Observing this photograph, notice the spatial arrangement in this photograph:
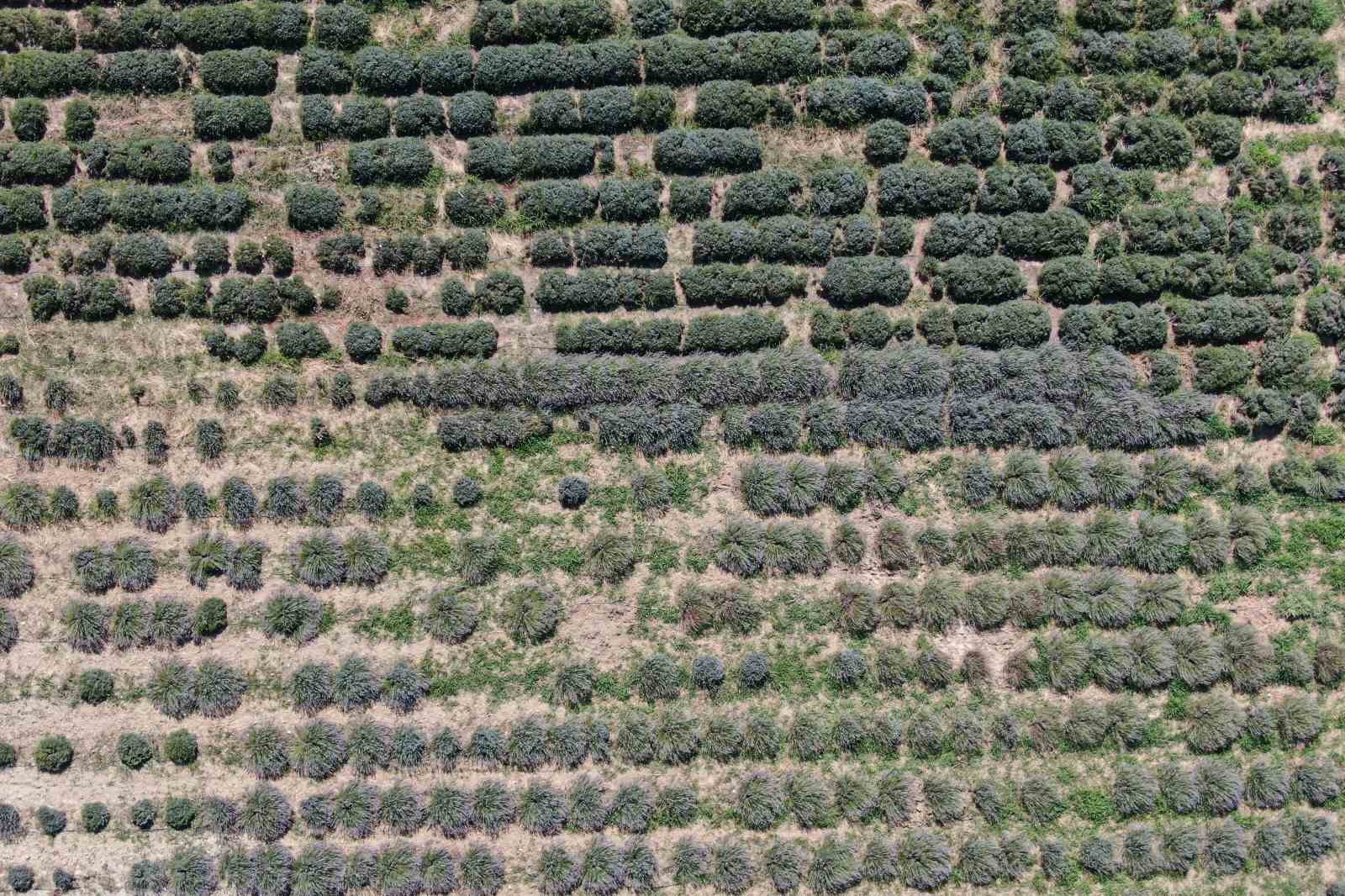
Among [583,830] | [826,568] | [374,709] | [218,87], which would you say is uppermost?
[218,87]

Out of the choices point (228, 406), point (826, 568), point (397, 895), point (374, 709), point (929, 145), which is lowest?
point (397, 895)

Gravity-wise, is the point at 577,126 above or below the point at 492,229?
above

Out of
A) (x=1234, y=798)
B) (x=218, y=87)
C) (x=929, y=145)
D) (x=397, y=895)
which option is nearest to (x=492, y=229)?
(x=218, y=87)

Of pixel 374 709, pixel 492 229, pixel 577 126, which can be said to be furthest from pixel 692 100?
pixel 374 709

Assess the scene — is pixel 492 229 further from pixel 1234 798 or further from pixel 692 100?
pixel 1234 798

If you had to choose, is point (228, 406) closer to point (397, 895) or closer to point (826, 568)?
point (397, 895)

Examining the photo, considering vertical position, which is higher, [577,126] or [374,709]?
[577,126]

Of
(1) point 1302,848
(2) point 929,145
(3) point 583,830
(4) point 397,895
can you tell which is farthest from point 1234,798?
(4) point 397,895
